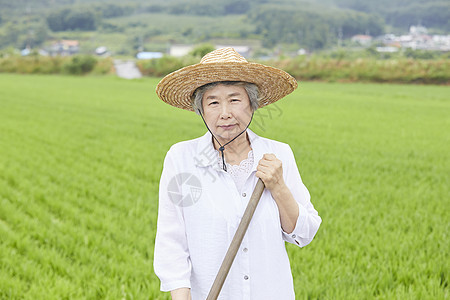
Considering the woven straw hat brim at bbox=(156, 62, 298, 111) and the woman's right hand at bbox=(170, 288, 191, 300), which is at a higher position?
the woven straw hat brim at bbox=(156, 62, 298, 111)

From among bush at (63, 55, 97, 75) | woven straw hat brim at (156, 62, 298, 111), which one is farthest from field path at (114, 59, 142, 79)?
woven straw hat brim at (156, 62, 298, 111)

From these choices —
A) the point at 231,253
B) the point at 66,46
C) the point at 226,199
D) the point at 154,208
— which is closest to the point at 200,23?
the point at 66,46

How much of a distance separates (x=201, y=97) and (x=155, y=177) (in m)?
4.67

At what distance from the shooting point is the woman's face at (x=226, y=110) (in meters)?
1.51

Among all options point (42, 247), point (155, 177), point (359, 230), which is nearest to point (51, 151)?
point (155, 177)

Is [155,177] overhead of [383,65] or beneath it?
overhead

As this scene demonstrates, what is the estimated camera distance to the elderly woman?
1.52m

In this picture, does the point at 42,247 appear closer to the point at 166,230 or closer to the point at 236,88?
the point at 166,230

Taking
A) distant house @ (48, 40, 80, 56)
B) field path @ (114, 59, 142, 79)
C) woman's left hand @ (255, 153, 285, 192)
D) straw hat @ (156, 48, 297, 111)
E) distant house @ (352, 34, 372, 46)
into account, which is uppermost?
straw hat @ (156, 48, 297, 111)

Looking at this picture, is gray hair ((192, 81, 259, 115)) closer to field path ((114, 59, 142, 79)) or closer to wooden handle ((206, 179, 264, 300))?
wooden handle ((206, 179, 264, 300))

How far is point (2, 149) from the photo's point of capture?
781cm

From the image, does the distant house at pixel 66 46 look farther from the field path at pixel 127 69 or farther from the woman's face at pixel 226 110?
the woman's face at pixel 226 110

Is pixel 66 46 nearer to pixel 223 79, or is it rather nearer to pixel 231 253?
pixel 223 79

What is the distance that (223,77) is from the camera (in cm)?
151
